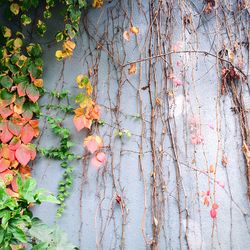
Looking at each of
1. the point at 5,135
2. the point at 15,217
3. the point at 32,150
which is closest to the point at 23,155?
the point at 32,150

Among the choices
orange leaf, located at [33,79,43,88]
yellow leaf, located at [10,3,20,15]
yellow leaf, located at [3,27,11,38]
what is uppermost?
yellow leaf, located at [10,3,20,15]

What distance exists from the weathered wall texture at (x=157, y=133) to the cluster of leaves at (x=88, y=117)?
0.20 ft

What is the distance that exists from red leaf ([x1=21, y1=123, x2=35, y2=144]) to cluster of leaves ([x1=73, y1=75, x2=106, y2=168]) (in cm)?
28

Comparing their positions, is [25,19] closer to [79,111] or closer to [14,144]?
[79,111]

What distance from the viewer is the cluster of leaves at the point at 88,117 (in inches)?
86.4

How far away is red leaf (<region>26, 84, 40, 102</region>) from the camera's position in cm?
223

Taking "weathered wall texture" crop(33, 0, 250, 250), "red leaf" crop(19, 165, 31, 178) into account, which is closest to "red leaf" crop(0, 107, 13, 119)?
"weathered wall texture" crop(33, 0, 250, 250)

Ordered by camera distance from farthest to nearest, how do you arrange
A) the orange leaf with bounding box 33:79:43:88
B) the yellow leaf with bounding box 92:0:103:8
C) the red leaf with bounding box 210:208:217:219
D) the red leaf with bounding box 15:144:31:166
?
the yellow leaf with bounding box 92:0:103:8, the orange leaf with bounding box 33:79:43:88, the red leaf with bounding box 15:144:31:166, the red leaf with bounding box 210:208:217:219

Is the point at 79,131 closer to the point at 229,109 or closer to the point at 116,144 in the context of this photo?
the point at 116,144

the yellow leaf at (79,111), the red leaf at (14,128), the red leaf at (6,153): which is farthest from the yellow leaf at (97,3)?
the red leaf at (6,153)

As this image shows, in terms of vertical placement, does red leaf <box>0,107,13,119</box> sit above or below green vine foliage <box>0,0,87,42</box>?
below

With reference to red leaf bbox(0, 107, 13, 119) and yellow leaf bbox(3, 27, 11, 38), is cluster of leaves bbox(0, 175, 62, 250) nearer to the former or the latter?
red leaf bbox(0, 107, 13, 119)

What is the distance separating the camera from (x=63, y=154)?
223 cm

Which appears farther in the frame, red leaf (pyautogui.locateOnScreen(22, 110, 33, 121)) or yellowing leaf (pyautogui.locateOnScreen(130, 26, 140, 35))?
yellowing leaf (pyautogui.locateOnScreen(130, 26, 140, 35))
